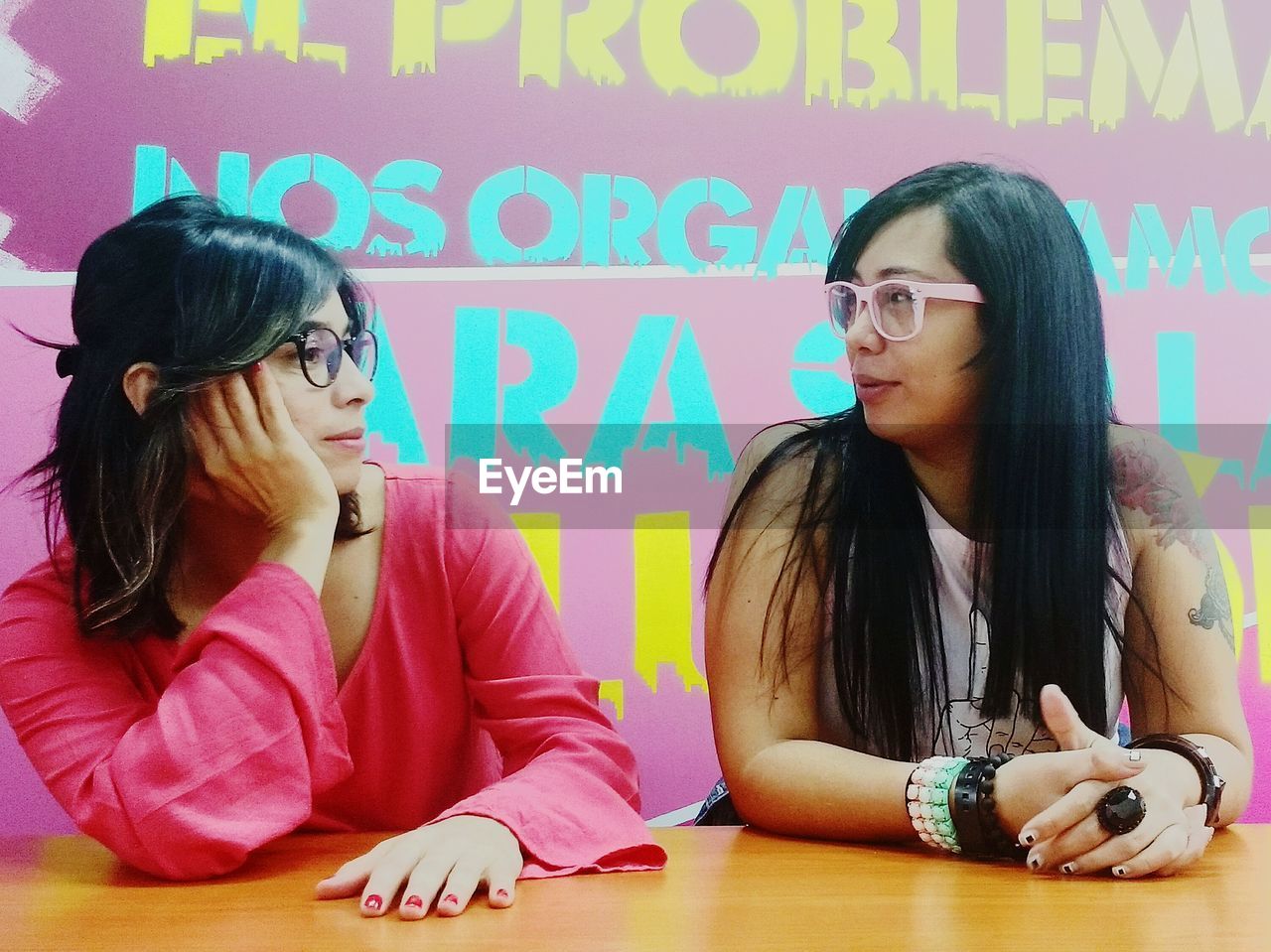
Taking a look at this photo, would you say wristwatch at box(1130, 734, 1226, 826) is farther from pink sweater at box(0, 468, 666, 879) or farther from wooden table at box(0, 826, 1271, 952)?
pink sweater at box(0, 468, 666, 879)

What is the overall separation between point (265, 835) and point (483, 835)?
0.20 meters

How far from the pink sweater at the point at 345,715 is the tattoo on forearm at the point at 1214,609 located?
2.08 ft

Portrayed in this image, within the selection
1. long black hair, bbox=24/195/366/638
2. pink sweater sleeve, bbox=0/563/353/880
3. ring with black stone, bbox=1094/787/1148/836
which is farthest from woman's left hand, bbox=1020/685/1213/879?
long black hair, bbox=24/195/366/638

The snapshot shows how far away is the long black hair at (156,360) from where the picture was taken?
1329 mm

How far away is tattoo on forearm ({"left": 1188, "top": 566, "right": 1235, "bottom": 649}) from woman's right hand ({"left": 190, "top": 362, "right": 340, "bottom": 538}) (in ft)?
3.00

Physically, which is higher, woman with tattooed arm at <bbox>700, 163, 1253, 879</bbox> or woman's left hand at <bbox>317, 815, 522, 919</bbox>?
woman with tattooed arm at <bbox>700, 163, 1253, 879</bbox>

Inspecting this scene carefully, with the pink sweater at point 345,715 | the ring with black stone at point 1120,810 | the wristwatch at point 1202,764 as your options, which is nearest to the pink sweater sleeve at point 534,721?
the pink sweater at point 345,715

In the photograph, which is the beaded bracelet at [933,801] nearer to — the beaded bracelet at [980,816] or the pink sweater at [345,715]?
the beaded bracelet at [980,816]

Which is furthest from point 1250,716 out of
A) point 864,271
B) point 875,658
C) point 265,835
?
point 265,835

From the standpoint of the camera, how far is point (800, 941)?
91 cm

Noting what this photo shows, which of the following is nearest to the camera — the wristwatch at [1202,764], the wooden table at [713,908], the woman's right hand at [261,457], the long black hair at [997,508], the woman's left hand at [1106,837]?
the wooden table at [713,908]

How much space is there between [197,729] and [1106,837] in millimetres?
787

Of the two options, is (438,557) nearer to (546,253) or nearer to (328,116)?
(546,253)

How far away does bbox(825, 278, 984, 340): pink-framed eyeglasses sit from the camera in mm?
1447
